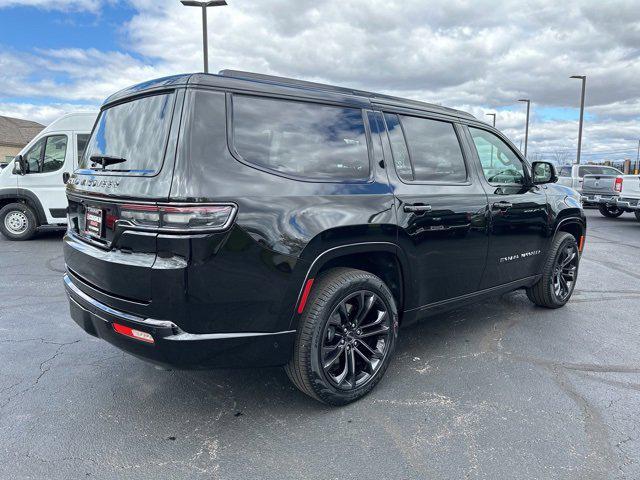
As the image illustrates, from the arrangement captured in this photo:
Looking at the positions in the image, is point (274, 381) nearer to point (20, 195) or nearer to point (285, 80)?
point (285, 80)

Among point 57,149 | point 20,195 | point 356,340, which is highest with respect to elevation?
point 57,149

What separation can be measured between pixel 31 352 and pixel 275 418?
7.31 ft

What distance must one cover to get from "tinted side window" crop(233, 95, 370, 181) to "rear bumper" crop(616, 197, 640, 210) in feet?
40.5

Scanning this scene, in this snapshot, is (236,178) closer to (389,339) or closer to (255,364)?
(255,364)

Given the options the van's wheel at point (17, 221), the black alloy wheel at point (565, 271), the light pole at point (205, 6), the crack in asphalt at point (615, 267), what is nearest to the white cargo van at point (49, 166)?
the van's wheel at point (17, 221)

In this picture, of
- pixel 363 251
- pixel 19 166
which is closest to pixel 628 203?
pixel 363 251

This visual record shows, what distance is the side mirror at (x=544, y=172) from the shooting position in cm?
452

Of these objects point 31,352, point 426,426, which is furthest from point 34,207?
point 426,426

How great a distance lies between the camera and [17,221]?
9.13 m

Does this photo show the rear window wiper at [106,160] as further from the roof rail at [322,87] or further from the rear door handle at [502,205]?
the rear door handle at [502,205]

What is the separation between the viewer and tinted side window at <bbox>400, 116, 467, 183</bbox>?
3506 mm

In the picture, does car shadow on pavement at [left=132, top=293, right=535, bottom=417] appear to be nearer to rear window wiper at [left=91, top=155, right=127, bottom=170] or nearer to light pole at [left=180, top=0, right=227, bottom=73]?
rear window wiper at [left=91, top=155, right=127, bottom=170]

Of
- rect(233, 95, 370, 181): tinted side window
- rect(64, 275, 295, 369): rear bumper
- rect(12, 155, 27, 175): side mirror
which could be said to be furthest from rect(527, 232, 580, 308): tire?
rect(12, 155, 27, 175): side mirror

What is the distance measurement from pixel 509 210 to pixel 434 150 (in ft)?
3.16
